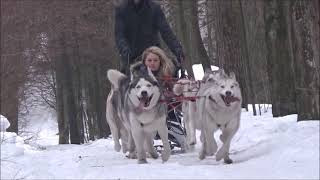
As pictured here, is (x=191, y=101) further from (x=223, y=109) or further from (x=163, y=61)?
(x=223, y=109)

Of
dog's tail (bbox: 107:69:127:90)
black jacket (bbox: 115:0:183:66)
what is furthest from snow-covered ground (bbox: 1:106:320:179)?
black jacket (bbox: 115:0:183:66)

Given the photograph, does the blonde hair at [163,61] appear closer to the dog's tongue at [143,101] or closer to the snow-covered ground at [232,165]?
the snow-covered ground at [232,165]

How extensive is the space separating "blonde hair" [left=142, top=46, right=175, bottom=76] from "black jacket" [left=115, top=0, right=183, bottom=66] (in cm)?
23

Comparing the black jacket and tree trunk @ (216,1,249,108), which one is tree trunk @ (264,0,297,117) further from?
the black jacket

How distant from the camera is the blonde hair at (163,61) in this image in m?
8.55

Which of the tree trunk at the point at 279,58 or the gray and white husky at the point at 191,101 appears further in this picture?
the tree trunk at the point at 279,58

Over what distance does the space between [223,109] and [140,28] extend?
8.07 ft

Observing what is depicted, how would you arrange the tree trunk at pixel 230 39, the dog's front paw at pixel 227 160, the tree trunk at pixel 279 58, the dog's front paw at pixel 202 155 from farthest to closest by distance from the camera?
the tree trunk at pixel 230 39 → the tree trunk at pixel 279 58 → the dog's front paw at pixel 202 155 → the dog's front paw at pixel 227 160

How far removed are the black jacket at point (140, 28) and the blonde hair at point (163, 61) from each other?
0.23 m

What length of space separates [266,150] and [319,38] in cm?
142

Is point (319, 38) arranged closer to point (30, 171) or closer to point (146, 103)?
point (146, 103)

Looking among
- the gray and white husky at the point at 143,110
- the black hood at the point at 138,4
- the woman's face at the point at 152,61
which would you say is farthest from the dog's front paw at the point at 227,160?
the black hood at the point at 138,4

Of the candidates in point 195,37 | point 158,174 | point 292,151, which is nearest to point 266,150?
point 292,151

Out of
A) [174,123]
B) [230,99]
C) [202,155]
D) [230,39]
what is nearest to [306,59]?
[230,99]
